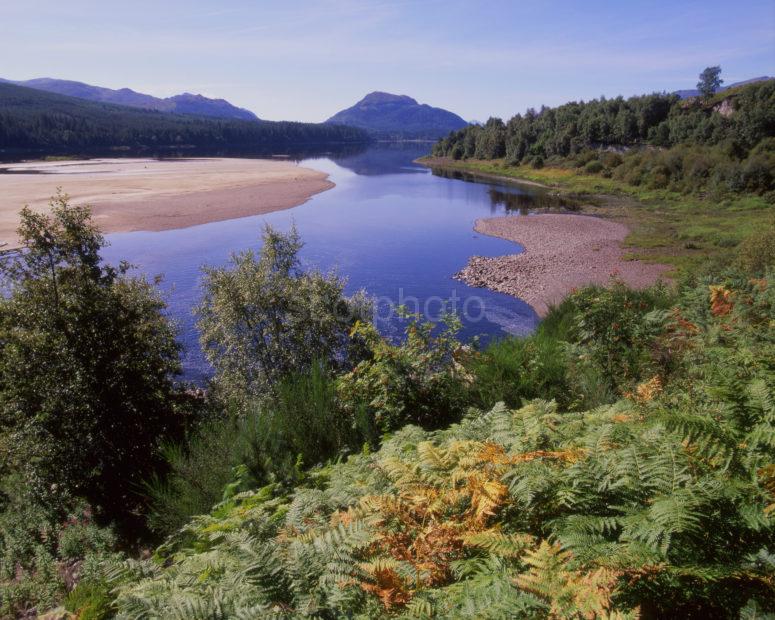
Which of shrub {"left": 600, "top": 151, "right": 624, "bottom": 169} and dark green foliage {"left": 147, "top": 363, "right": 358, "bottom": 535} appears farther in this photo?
shrub {"left": 600, "top": 151, "right": 624, "bottom": 169}

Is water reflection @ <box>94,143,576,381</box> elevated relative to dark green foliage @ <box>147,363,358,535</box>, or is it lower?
lower

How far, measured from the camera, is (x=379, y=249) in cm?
3794

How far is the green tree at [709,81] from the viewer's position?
9844 centimetres

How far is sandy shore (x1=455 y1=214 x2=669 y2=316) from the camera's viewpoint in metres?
30.9

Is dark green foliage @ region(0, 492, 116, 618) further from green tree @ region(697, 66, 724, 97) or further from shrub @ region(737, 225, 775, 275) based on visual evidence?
green tree @ region(697, 66, 724, 97)

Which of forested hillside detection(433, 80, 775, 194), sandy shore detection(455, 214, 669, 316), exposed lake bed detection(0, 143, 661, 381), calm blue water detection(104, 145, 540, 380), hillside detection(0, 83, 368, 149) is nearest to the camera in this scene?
calm blue water detection(104, 145, 540, 380)

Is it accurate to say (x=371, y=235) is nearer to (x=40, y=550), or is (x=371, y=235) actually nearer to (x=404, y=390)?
(x=40, y=550)

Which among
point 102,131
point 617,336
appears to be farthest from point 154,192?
point 102,131

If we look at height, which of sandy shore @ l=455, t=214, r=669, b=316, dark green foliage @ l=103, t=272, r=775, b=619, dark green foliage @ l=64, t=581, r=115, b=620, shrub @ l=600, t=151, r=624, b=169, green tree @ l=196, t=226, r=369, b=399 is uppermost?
shrub @ l=600, t=151, r=624, b=169

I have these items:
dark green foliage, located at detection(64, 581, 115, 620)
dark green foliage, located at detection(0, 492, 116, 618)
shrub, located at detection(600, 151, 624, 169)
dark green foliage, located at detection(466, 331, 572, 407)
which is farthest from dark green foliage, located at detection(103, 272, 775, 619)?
shrub, located at detection(600, 151, 624, 169)

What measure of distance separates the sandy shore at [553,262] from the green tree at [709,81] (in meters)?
72.4

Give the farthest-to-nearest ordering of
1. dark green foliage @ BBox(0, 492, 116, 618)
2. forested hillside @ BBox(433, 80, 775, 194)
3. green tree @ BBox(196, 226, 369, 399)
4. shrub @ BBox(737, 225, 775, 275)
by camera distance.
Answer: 1. forested hillside @ BBox(433, 80, 775, 194)
2. shrub @ BBox(737, 225, 775, 275)
3. green tree @ BBox(196, 226, 369, 399)
4. dark green foliage @ BBox(0, 492, 116, 618)

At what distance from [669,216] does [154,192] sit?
55855 mm

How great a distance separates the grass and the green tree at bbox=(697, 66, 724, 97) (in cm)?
4182
